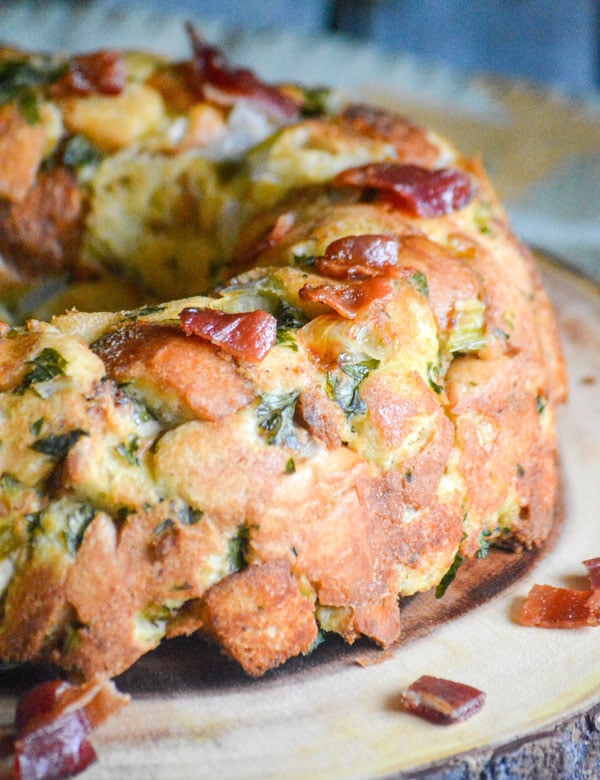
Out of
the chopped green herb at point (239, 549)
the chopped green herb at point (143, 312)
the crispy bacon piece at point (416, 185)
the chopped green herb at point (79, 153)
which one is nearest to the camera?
the chopped green herb at point (239, 549)

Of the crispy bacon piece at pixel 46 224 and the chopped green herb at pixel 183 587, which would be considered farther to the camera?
the crispy bacon piece at pixel 46 224

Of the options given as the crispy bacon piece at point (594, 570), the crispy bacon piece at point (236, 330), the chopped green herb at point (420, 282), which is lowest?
the crispy bacon piece at point (594, 570)

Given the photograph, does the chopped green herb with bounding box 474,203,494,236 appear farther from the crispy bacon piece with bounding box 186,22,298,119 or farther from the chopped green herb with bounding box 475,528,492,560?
the chopped green herb with bounding box 475,528,492,560

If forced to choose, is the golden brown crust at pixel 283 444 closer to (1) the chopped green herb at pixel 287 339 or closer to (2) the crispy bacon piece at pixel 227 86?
(1) the chopped green herb at pixel 287 339

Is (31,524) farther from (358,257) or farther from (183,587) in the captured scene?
(358,257)

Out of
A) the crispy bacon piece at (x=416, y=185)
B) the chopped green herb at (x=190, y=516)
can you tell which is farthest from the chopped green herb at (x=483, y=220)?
the chopped green herb at (x=190, y=516)

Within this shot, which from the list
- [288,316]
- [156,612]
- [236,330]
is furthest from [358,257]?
[156,612]

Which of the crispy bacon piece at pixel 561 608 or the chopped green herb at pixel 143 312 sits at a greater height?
the chopped green herb at pixel 143 312
